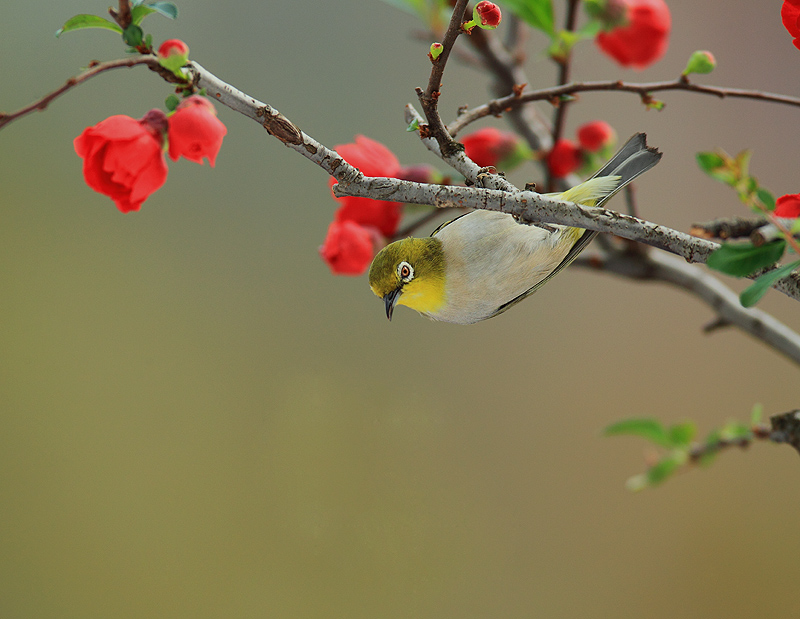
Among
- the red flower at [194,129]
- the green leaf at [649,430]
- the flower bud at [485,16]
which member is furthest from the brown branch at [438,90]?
the green leaf at [649,430]

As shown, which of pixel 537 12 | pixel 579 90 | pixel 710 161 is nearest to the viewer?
pixel 710 161

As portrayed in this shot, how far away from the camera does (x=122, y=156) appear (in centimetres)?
30

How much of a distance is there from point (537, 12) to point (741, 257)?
304 mm

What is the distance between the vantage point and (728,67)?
0.84 meters

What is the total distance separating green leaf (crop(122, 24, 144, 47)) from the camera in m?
0.29

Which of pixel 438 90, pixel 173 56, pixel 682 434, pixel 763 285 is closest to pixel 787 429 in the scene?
pixel 682 434

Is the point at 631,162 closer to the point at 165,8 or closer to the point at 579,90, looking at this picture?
the point at 579,90

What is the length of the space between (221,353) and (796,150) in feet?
2.82

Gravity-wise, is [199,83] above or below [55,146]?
below

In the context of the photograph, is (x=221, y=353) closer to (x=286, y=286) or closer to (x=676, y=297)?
(x=286, y=286)

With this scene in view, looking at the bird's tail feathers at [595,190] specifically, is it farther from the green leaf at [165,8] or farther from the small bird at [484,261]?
the green leaf at [165,8]

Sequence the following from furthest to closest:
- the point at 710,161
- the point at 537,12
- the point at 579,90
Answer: the point at 537,12 → the point at 579,90 → the point at 710,161

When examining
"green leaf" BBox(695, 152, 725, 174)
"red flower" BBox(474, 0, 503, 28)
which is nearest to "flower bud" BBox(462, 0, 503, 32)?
"red flower" BBox(474, 0, 503, 28)

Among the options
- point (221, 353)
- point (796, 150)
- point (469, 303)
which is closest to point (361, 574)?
point (221, 353)
